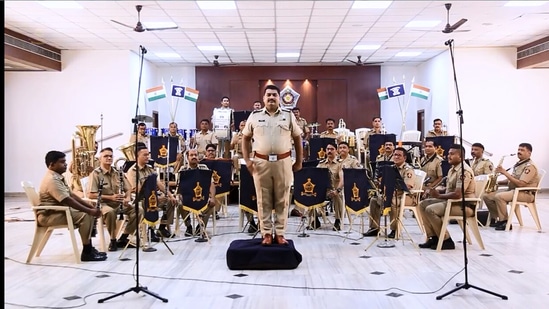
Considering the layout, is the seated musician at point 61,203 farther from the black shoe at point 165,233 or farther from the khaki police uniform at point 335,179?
the khaki police uniform at point 335,179

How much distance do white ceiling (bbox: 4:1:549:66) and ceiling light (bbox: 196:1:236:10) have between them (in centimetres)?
14

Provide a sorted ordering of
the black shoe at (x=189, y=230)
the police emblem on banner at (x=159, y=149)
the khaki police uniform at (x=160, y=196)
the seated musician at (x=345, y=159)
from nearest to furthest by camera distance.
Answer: the khaki police uniform at (x=160, y=196), the black shoe at (x=189, y=230), the seated musician at (x=345, y=159), the police emblem on banner at (x=159, y=149)

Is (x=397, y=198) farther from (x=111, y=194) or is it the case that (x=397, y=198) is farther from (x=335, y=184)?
(x=111, y=194)

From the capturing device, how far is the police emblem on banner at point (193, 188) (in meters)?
7.20

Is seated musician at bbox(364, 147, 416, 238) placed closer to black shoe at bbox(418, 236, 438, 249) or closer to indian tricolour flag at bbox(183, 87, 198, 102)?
black shoe at bbox(418, 236, 438, 249)

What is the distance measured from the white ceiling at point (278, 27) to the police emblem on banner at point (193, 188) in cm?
340

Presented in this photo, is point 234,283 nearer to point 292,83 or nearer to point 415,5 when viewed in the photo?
point 415,5

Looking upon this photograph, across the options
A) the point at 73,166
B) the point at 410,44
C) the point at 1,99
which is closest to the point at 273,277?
the point at 1,99

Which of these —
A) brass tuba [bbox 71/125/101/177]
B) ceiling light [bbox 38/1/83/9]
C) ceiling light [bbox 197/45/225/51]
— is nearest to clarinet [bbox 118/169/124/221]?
brass tuba [bbox 71/125/101/177]

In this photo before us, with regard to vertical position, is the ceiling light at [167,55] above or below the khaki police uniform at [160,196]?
above

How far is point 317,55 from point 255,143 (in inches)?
390

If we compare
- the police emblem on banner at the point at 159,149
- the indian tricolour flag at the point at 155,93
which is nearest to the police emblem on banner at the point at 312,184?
the police emblem on banner at the point at 159,149

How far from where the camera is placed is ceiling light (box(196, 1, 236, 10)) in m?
9.34

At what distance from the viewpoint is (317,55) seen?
1550 centimetres
